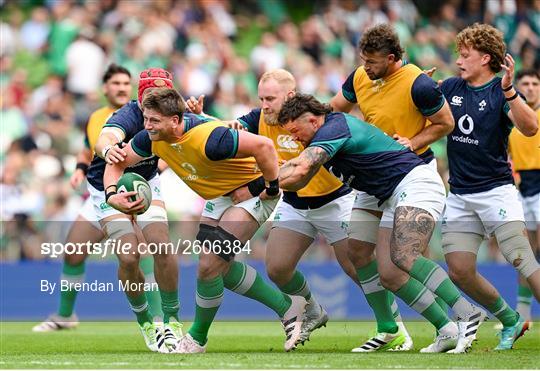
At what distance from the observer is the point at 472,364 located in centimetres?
867

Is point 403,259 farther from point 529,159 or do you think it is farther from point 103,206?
point 529,159

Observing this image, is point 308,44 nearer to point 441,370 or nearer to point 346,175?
point 346,175

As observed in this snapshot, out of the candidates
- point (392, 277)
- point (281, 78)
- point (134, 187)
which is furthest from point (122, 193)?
point (392, 277)

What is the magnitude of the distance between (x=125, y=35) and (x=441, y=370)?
1326 centimetres

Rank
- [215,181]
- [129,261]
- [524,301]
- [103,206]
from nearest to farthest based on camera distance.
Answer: [215,181]
[129,261]
[103,206]
[524,301]

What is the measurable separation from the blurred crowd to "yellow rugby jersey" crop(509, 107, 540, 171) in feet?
11.7

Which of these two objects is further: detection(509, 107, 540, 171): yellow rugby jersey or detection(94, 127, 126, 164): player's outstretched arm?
detection(509, 107, 540, 171): yellow rugby jersey

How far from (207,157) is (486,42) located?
2635mm

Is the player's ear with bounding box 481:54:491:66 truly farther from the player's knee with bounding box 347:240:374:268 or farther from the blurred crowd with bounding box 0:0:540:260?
the blurred crowd with bounding box 0:0:540:260

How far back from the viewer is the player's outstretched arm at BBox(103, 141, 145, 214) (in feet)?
31.5

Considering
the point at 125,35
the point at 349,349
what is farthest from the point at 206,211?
the point at 125,35

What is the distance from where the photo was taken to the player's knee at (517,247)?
10180mm

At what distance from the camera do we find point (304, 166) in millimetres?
9094

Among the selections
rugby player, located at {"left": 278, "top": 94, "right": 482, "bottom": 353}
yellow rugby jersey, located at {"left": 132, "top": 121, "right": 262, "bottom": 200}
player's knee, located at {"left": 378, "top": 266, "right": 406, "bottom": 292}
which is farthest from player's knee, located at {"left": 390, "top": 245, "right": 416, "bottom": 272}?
yellow rugby jersey, located at {"left": 132, "top": 121, "right": 262, "bottom": 200}
